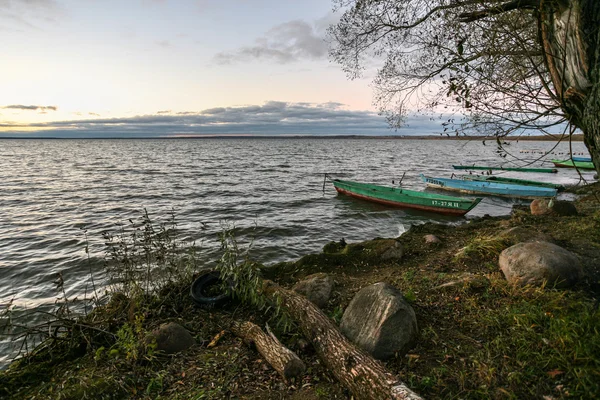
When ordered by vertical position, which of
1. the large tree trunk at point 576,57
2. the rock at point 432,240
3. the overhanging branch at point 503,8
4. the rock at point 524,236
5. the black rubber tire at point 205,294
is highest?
the overhanging branch at point 503,8

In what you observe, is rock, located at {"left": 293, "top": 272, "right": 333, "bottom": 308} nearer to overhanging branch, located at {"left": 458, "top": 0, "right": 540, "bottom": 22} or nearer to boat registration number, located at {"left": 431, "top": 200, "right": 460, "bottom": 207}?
overhanging branch, located at {"left": 458, "top": 0, "right": 540, "bottom": 22}

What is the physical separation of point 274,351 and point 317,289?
2056mm

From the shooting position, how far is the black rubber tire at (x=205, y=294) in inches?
239

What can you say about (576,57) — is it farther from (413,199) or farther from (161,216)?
(161,216)

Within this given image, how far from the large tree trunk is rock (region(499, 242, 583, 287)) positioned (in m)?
1.85

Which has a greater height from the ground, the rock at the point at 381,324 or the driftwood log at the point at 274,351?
the rock at the point at 381,324

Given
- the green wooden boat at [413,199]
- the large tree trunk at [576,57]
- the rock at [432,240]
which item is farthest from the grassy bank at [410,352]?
the green wooden boat at [413,199]

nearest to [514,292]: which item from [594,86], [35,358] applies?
[594,86]

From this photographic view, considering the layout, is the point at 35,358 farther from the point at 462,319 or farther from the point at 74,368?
the point at 462,319

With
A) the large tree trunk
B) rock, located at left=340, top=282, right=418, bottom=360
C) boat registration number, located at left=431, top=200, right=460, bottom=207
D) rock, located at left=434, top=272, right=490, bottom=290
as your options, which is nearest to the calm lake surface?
boat registration number, located at left=431, top=200, right=460, bottom=207

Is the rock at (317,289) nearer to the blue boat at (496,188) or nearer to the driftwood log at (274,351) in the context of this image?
the driftwood log at (274,351)

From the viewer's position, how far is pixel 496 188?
918 inches

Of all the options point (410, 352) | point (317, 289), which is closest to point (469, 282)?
point (410, 352)

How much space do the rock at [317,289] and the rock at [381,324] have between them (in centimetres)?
122
